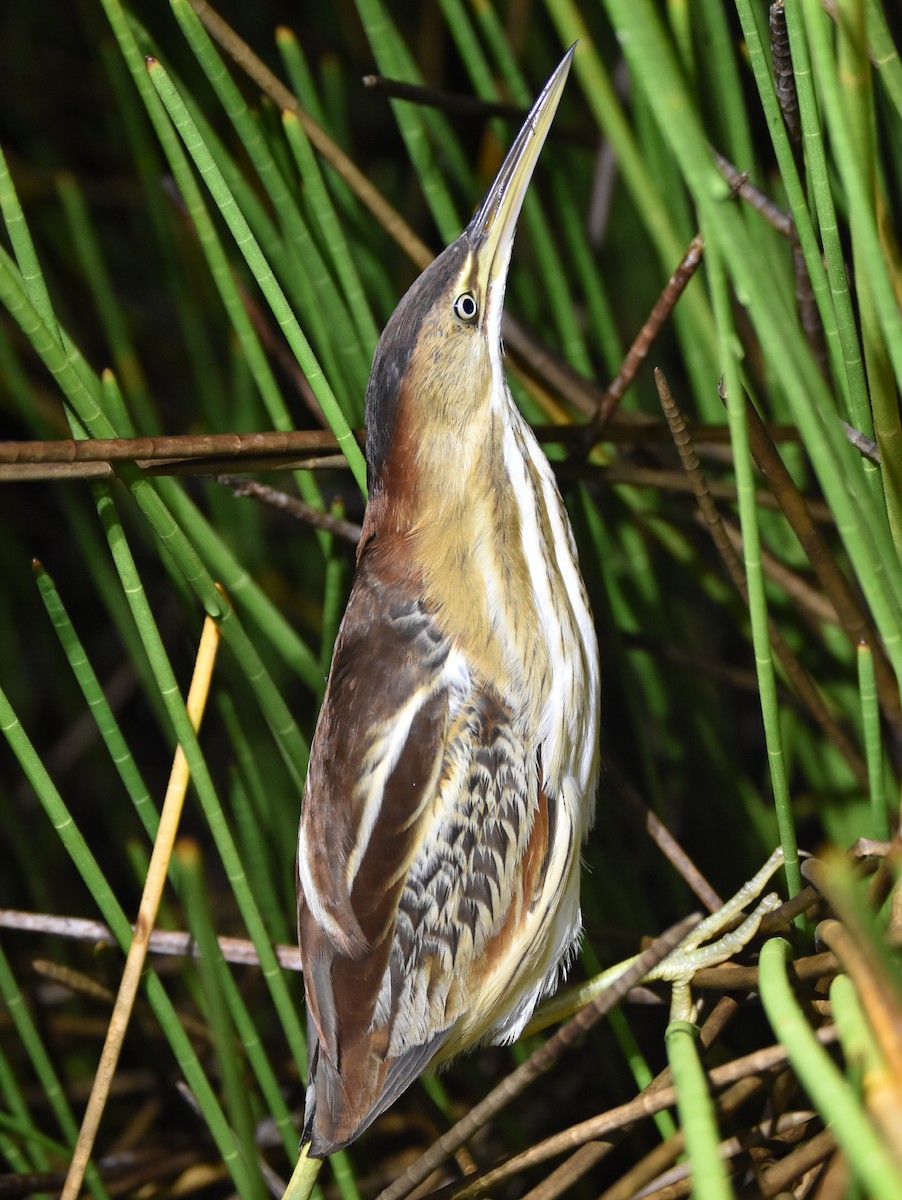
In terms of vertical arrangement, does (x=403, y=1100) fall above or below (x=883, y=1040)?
above

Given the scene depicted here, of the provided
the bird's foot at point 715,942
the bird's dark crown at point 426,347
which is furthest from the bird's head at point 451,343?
the bird's foot at point 715,942

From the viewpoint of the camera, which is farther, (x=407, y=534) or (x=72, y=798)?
(x=72, y=798)

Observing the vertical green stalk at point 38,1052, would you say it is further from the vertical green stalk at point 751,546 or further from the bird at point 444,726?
the vertical green stalk at point 751,546

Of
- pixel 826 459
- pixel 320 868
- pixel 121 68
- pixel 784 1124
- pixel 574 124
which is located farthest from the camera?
pixel 574 124

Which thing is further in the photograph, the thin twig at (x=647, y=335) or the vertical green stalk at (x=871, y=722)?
the thin twig at (x=647, y=335)

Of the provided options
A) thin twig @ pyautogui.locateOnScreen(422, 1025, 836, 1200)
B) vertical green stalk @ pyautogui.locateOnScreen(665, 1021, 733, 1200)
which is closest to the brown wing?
thin twig @ pyautogui.locateOnScreen(422, 1025, 836, 1200)

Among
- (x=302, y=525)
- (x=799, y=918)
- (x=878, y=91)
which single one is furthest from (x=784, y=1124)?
(x=302, y=525)

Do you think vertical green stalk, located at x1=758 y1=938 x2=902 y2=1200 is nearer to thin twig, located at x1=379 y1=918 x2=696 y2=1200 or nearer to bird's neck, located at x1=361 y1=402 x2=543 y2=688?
thin twig, located at x1=379 y1=918 x2=696 y2=1200

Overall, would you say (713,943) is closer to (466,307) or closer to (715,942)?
(715,942)

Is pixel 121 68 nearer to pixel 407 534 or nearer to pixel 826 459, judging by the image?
pixel 407 534
